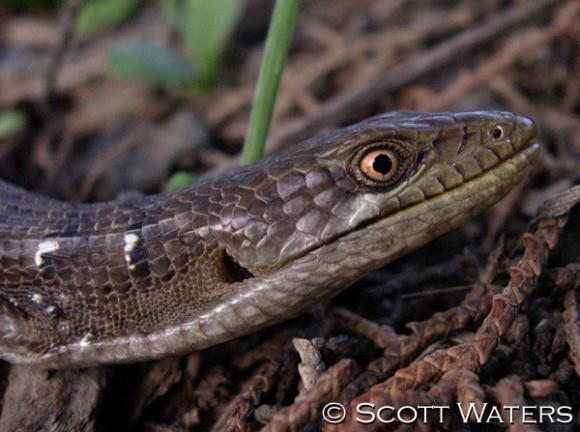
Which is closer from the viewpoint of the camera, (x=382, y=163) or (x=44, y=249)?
(x=382, y=163)

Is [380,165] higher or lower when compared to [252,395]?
higher

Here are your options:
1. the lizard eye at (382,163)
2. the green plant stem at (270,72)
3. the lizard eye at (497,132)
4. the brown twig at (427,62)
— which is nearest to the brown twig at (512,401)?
the lizard eye at (382,163)

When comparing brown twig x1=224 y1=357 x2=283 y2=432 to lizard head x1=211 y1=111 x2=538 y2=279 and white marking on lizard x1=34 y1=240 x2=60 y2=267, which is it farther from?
white marking on lizard x1=34 y1=240 x2=60 y2=267

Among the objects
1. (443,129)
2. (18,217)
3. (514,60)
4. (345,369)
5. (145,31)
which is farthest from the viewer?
(145,31)

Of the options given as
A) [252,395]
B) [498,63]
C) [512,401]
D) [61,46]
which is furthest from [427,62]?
[512,401]

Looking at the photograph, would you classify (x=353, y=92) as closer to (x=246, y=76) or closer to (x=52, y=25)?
(x=246, y=76)

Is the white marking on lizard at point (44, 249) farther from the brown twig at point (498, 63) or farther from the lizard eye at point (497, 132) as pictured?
the brown twig at point (498, 63)

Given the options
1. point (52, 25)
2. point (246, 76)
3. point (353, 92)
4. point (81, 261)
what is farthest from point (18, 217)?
point (52, 25)

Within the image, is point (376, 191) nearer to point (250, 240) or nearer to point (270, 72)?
point (250, 240)
